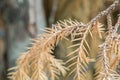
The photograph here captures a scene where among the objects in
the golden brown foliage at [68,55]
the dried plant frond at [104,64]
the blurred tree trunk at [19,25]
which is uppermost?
the blurred tree trunk at [19,25]

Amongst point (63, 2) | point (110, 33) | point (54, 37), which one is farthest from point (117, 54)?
point (63, 2)

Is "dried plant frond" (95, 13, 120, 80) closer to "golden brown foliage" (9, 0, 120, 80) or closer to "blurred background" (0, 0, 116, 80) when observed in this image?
"golden brown foliage" (9, 0, 120, 80)

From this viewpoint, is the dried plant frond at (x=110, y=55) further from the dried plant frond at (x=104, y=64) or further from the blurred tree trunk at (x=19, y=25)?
the blurred tree trunk at (x=19, y=25)

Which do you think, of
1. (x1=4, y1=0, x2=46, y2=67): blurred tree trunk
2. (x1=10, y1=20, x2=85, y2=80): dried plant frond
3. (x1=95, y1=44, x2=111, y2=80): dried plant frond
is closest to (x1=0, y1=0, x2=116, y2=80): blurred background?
(x1=4, y1=0, x2=46, y2=67): blurred tree trunk

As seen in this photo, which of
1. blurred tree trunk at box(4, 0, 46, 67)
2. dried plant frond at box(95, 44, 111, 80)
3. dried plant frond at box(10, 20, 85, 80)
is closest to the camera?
dried plant frond at box(95, 44, 111, 80)

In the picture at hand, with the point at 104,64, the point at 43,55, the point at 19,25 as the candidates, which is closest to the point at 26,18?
the point at 19,25

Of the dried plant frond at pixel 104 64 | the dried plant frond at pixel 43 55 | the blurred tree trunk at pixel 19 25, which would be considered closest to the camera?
the dried plant frond at pixel 104 64

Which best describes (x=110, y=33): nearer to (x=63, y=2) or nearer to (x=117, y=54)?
(x=117, y=54)

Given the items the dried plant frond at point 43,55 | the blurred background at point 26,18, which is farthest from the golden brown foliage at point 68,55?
the blurred background at point 26,18

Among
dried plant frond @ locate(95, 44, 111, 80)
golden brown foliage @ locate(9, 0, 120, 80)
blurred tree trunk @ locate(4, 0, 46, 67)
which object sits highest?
blurred tree trunk @ locate(4, 0, 46, 67)
